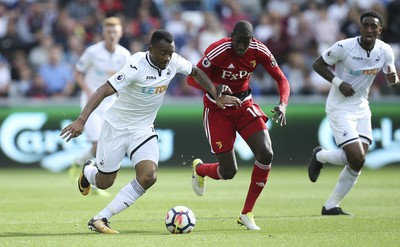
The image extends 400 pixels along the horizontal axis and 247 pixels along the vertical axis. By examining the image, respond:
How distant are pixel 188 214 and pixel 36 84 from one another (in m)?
11.9

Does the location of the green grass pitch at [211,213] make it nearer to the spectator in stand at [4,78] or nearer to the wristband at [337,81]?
the wristband at [337,81]

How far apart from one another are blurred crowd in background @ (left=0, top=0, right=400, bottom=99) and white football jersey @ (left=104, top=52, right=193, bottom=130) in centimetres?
1077

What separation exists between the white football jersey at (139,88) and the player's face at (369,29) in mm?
2779

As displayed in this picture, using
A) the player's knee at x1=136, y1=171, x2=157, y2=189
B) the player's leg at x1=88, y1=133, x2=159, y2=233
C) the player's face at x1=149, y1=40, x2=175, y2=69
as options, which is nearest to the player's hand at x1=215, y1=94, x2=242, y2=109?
the player's face at x1=149, y1=40, x2=175, y2=69

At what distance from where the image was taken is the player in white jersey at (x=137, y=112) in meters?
10.0

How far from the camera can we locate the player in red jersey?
1075cm

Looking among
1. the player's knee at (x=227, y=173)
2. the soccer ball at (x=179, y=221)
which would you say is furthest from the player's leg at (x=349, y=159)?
the soccer ball at (x=179, y=221)

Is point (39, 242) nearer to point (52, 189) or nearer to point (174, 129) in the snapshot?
point (52, 189)

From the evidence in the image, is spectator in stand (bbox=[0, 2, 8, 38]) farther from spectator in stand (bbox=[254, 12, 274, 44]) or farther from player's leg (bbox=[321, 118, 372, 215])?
player's leg (bbox=[321, 118, 372, 215])

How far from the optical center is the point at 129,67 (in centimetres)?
1012

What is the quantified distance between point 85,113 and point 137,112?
1100 mm

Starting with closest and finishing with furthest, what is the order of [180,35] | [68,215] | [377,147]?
[68,215]
[377,147]
[180,35]

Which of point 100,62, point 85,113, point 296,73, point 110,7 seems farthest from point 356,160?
point 110,7

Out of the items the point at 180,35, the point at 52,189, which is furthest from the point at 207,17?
the point at 52,189
